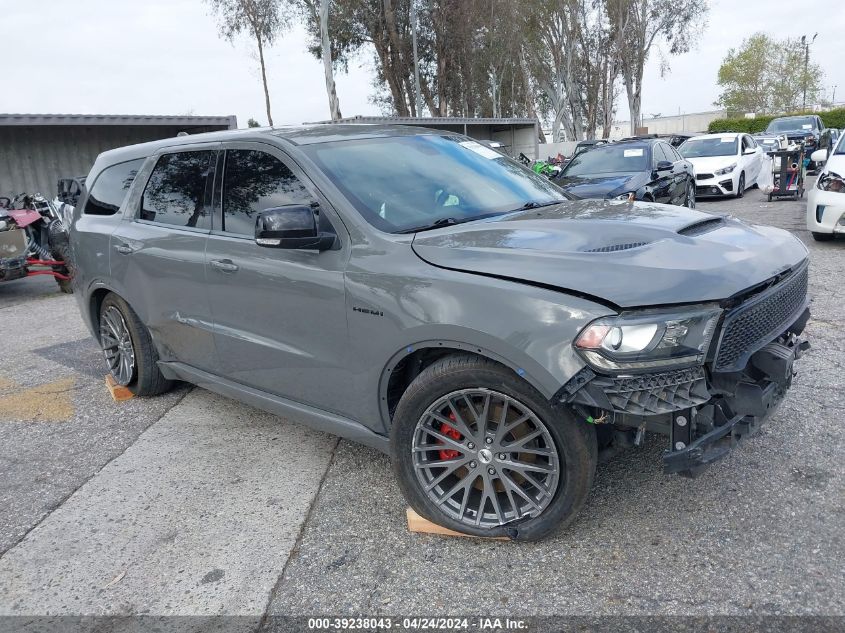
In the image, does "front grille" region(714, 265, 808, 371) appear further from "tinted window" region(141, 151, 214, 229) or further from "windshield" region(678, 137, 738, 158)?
"windshield" region(678, 137, 738, 158)

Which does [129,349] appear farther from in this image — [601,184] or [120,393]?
[601,184]

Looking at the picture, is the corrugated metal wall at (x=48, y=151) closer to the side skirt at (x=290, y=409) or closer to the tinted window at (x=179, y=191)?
the tinted window at (x=179, y=191)

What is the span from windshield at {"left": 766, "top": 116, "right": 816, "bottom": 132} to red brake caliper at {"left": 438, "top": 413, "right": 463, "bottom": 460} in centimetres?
2917

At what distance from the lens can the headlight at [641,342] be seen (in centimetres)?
235

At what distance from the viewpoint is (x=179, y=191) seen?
4117 mm

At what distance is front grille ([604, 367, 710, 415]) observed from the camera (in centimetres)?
234

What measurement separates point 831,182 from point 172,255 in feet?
26.5

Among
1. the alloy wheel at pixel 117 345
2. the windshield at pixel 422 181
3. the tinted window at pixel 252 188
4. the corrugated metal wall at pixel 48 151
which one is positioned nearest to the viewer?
the windshield at pixel 422 181

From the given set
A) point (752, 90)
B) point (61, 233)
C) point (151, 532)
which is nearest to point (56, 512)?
point (151, 532)

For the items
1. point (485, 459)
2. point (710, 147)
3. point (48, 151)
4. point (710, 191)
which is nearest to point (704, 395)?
point (485, 459)

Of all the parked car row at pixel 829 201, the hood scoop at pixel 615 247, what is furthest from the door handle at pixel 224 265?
the parked car row at pixel 829 201

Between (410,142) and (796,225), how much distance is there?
9.40 metres

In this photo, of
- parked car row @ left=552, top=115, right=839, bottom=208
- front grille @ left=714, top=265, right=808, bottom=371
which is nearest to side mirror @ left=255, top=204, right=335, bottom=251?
front grille @ left=714, top=265, right=808, bottom=371

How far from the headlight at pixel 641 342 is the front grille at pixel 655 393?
0.04 metres
